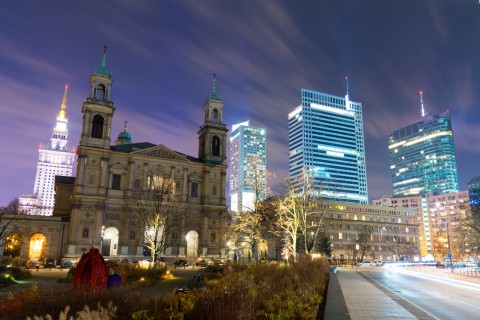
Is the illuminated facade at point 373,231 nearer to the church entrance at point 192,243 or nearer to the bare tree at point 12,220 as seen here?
the church entrance at point 192,243

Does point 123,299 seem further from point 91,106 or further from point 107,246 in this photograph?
point 91,106

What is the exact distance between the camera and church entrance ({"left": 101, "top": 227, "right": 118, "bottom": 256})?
7169 centimetres

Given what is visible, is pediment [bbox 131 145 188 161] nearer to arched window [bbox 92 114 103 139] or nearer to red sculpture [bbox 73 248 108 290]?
arched window [bbox 92 114 103 139]

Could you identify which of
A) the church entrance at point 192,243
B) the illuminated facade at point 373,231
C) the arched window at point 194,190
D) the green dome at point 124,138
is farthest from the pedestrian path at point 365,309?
the illuminated facade at point 373,231

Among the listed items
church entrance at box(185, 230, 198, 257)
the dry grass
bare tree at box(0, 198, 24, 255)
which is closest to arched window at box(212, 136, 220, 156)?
church entrance at box(185, 230, 198, 257)

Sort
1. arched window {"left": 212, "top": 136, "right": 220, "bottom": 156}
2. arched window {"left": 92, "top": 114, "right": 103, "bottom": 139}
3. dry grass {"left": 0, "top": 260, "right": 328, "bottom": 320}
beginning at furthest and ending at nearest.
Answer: arched window {"left": 212, "top": 136, "right": 220, "bottom": 156}, arched window {"left": 92, "top": 114, "right": 103, "bottom": 139}, dry grass {"left": 0, "top": 260, "right": 328, "bottom": 320}

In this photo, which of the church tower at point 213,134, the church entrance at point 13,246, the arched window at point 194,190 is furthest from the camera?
the church tower at point 213,134

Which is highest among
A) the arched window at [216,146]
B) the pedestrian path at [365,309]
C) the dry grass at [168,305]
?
the arched window at [216,146]

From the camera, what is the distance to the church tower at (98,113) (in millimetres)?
76375

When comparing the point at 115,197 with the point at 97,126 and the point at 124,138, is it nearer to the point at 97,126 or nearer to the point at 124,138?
the point at 97,126

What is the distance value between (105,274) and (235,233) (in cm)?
4225

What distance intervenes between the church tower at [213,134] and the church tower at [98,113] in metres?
23.1

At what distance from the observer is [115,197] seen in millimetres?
75188

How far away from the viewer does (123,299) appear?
10828mm
